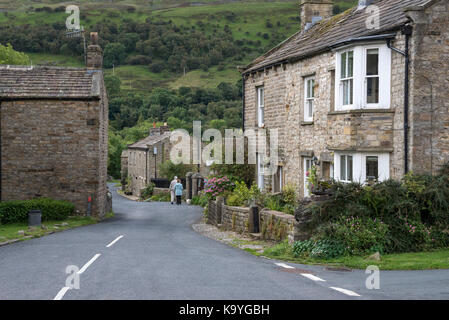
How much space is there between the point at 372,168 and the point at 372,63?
322 centimetres

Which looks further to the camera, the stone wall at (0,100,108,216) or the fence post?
the stone wall at (0,100,108,216)

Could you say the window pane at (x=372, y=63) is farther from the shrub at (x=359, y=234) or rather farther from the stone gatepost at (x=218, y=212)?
the stone gatepost at (x=218, y=212)

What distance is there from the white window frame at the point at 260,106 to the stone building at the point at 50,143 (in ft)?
25.3

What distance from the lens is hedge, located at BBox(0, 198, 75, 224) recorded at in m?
23.6

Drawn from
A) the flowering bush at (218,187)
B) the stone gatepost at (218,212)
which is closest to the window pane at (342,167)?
the stone gatepost at (218,212)

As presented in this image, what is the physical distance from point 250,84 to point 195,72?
106889 millimetres

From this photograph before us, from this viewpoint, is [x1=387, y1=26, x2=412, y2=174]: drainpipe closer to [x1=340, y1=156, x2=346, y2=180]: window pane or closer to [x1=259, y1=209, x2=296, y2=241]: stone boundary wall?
[x1=340, y1=156, x2=346, y2=180]: window pane

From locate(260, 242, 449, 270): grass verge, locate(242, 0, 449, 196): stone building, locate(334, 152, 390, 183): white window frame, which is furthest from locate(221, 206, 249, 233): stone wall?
locate(260, 242, 449, 270): grass verge

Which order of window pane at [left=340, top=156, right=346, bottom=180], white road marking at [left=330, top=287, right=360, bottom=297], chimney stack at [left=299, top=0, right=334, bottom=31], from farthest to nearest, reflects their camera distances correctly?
chimney stack at [left=299, top=0, right=334, bottom=31]
window pane at [left=340, top=156, right=346, bottom=180]
white road marking at [left=330, top=287, right=360, bottom=297]

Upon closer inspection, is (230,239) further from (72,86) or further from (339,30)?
(72,86)

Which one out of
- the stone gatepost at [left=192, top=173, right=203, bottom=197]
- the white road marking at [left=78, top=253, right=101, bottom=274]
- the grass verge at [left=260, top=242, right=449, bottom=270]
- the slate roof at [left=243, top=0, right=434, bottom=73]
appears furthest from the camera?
the stone gatepost at [left=192, top=173, right=203, bottom=197]

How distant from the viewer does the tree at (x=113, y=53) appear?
140 meters

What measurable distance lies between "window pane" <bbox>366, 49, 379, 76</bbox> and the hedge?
1565cm

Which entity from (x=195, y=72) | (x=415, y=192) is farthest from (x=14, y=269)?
(x=195, y=72)
